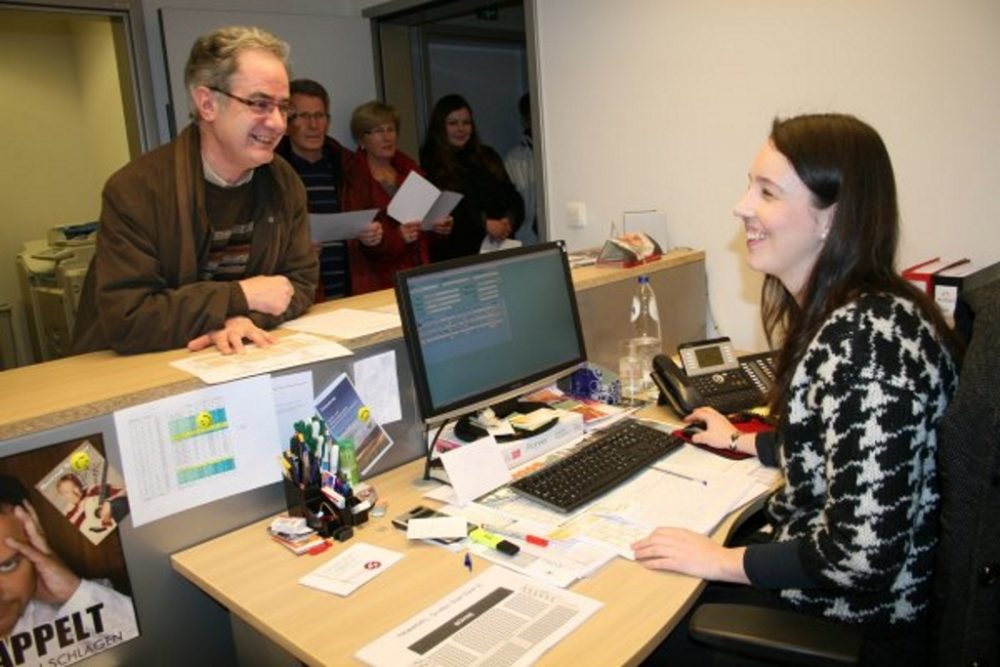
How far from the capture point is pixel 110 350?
1.66 m

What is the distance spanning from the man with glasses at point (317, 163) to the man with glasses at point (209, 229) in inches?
51.9

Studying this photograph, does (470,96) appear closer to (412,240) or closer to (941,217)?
(412,240)

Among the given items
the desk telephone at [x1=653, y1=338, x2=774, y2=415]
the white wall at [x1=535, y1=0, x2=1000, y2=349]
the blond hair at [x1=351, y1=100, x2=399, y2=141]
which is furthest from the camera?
the blond hair at [x1=351, y1=100, x2=399, y2=141]

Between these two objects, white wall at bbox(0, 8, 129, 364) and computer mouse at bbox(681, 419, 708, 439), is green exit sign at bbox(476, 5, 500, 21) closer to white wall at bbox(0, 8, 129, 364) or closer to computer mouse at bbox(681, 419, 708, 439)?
white wall at bbox(0, 8, 129, 364)

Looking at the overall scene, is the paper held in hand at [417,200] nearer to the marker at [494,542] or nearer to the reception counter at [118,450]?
the reception counter at [118,450]

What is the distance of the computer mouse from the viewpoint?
5.75ft

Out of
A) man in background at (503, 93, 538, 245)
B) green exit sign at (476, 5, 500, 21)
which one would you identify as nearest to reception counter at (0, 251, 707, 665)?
man in background at (503, 93, 538, 245)

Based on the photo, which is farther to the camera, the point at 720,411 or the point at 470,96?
the point at 470,96

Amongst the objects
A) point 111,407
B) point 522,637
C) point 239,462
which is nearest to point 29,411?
point 111,407

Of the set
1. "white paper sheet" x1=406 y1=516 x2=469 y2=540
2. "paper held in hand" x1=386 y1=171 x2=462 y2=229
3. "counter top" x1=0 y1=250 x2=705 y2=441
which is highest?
"paper held in hand" x1=386 y1=171 x2=462 y2=229

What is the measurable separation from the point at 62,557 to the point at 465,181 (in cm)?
273

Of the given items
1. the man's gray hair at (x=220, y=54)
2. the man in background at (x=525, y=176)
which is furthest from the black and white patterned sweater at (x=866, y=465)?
the man in background at (x=525, y=176)

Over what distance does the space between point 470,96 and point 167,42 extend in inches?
93.1

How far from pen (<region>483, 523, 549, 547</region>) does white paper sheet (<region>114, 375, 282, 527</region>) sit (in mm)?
444
